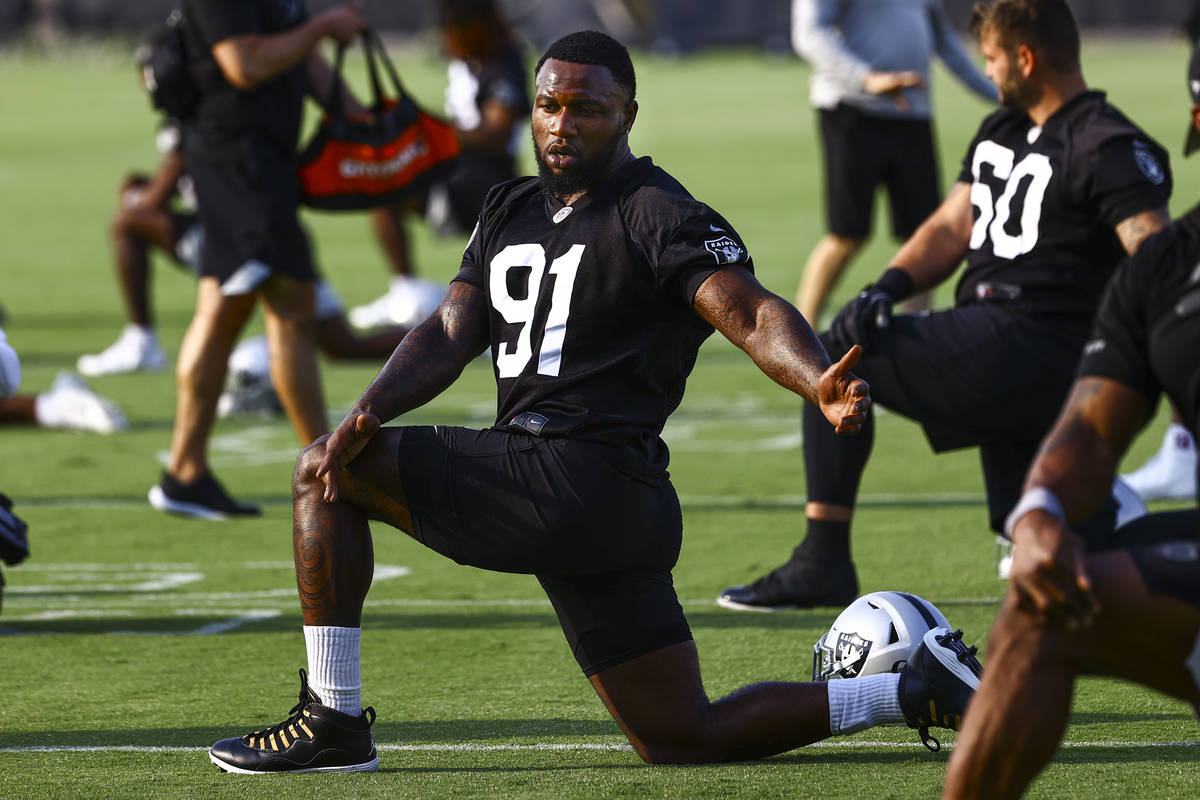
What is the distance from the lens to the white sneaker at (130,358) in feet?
38.1

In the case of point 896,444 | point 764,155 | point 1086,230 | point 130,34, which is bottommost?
point 130,34

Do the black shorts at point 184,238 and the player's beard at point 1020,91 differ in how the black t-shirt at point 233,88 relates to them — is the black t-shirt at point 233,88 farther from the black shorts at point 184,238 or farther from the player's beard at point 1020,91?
the black shorts at point 184,238

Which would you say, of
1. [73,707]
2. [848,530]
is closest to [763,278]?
[848,530]

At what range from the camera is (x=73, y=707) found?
17.0 feet

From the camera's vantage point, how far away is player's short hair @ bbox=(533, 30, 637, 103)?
4527mm

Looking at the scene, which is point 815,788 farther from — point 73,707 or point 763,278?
point 763,278

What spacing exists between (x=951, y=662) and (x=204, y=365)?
405 centimetres

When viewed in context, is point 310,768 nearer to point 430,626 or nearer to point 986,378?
point 430,626

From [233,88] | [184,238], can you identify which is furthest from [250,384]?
[233,88]

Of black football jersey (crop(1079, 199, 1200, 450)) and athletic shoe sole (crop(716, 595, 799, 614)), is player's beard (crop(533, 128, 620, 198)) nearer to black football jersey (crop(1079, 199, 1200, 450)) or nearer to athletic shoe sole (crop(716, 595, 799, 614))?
black football jersey (crop(1079, 199, 1200, 450))

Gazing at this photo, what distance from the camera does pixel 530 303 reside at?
14.9ft

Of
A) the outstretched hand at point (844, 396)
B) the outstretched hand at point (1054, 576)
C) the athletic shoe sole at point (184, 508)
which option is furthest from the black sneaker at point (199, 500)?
the outstretched hand at point (1054, 576)

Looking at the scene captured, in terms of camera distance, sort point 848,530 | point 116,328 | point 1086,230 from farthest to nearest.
Result: point 116,328, point 848,530, point 1086,230

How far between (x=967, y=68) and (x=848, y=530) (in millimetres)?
4016
